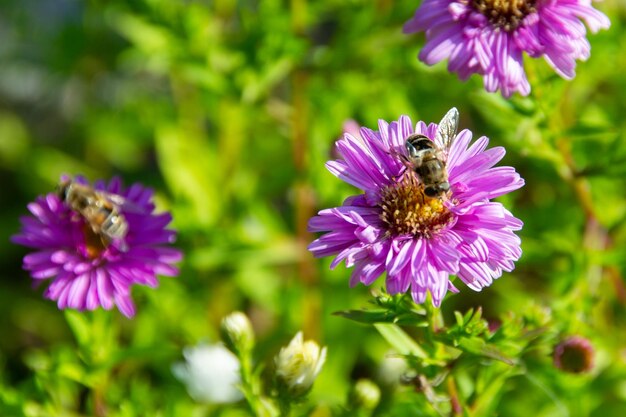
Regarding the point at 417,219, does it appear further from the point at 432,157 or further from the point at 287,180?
the point at 287,180

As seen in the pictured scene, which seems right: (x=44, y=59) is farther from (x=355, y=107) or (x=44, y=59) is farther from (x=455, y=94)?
(x=455, y=94)

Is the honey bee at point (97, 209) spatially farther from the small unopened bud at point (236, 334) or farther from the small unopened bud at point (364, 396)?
the small unopened bud at point (364, 396)

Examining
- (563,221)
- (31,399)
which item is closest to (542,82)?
Result: (563,221)

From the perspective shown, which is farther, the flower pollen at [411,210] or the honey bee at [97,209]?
the honey bee at [97,209]

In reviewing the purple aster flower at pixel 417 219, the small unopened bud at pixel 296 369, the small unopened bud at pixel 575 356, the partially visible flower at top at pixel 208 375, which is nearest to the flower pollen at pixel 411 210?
the purple aster flower at pixel 417 219

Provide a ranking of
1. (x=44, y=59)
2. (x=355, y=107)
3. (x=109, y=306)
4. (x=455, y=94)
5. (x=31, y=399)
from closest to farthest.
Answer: (x=109, y=306) < (x=31, y=399) < (x=455, y=94) < (x=355, y=107) < (x=44, y=59)
